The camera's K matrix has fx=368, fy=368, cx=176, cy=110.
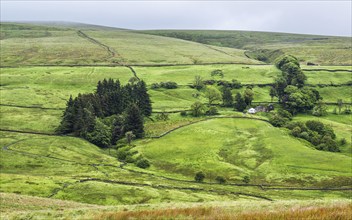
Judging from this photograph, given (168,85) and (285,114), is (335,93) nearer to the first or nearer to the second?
(285,114)

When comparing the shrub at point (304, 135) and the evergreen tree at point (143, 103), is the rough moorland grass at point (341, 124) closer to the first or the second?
the shrub at point (304, 135)

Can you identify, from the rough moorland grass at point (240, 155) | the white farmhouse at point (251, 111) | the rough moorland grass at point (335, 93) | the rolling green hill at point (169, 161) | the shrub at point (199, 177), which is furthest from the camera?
the rough moorland grass at point (335, 93)

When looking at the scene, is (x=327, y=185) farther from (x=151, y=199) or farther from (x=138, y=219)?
(x=138, y=219)

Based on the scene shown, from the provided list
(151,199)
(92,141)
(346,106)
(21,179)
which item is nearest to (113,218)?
(151,199)

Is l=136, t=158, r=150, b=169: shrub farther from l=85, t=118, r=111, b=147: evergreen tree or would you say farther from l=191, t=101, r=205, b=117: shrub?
l=191, t=101, r=205, b=117: shrub

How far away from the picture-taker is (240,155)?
109m

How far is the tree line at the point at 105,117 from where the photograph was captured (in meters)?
122

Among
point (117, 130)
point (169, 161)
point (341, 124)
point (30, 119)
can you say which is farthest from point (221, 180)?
point (30, 119)

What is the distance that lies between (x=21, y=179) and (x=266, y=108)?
11854 centimetres

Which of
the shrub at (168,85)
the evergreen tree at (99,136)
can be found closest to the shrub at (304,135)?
the evergreen tree at (99,136)

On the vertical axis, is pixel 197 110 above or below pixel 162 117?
above

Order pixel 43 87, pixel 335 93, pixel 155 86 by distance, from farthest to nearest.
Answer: pixel 335 93, pixel 155 86, pixel 43 87

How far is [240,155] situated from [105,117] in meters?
56.5

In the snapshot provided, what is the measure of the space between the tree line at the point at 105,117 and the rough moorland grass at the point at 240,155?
12243 millimetres
